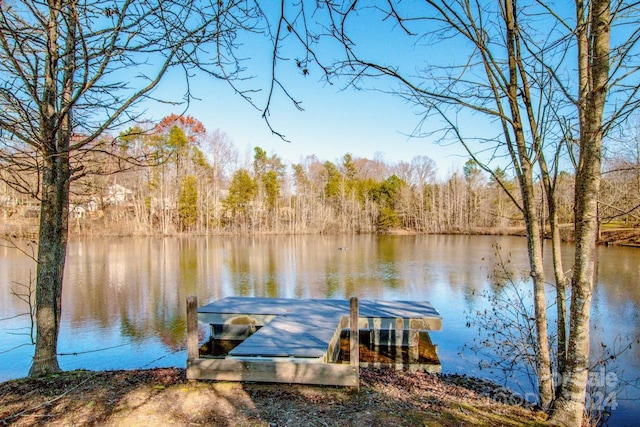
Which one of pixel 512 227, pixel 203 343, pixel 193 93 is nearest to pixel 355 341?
pixel 193 93

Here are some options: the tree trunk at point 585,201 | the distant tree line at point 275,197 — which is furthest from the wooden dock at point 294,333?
the distant tree line at point 275,197

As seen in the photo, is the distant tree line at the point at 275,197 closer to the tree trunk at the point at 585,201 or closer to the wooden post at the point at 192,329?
the wooden post at the point at 192,329

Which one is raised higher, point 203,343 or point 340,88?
point 340,88

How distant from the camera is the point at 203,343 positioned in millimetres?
7879

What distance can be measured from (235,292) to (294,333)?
6649mm

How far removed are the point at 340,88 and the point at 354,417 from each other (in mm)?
Result: 2865

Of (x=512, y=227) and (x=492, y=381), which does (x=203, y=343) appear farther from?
(x=512, y=227)

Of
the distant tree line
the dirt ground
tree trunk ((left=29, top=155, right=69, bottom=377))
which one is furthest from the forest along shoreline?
the dirt ground

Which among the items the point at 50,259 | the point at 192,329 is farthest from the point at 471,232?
the point at 50,259

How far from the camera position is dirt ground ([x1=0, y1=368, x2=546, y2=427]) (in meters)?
3.31

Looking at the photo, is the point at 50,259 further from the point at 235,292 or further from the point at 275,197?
the point at 275,197

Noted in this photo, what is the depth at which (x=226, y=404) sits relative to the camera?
368cm

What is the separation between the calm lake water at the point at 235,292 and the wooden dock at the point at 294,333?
798 mm

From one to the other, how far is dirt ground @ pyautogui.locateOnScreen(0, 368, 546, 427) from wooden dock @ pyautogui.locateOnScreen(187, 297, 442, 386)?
0.14 metres
